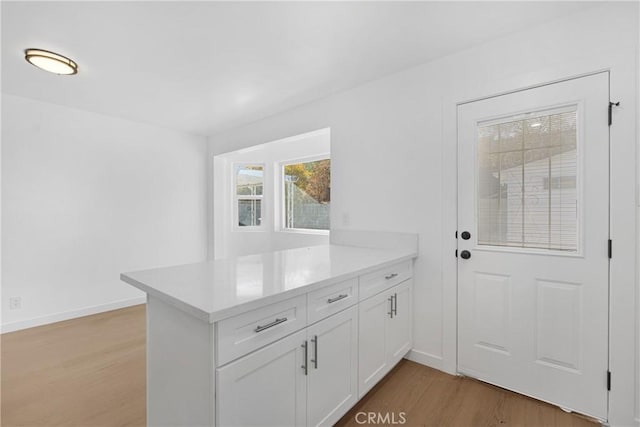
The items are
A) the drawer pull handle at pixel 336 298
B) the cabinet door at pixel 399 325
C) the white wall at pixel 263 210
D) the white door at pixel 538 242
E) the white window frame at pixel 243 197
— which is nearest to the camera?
the drawer pull handle at pixel 336 298

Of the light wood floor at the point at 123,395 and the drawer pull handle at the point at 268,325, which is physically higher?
the drawer pull handle at the point at 268,325

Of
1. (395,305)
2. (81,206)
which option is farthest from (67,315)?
(395,305)

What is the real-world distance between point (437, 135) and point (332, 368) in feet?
5.91

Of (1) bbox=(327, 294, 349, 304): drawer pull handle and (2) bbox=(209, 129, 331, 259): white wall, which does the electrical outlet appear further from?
(1) bbox=(327, 294, 349, 304): drawer pull handle

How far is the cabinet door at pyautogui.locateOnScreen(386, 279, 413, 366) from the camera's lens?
2.05m

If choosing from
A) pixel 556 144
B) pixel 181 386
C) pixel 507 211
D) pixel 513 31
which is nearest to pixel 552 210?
pixel 507 211

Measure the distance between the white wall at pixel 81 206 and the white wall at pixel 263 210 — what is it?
0.51 m

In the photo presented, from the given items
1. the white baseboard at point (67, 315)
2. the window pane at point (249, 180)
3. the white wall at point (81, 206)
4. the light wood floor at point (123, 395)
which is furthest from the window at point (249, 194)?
the light wood floor at point (123, 395)

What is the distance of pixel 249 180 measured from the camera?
484 cm

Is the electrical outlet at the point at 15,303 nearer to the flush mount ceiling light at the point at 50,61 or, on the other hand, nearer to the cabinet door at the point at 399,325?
the flush mount ceiling light at the point at 50,61

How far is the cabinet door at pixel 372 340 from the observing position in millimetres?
1747

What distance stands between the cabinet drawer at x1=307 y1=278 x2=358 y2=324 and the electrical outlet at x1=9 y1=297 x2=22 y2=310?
11.5 feet

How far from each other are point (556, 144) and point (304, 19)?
Answer: 68.6 inches

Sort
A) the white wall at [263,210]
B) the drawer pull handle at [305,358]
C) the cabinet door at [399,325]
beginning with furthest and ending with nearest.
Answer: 1. the white wall at [263,210]
2. the cabinet door at [399,325]
3. the drawer pull handle at [305,358]
